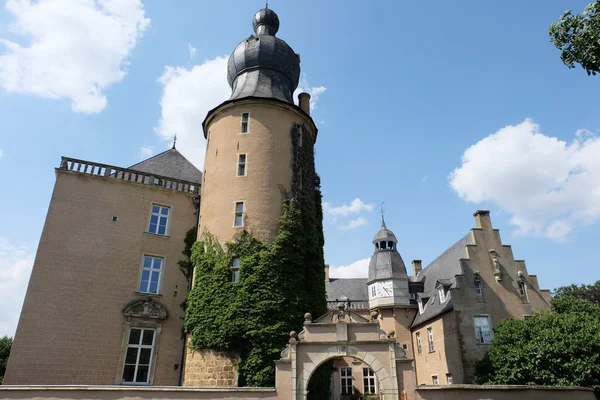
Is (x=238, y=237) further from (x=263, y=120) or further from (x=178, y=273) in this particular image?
(x=263, y=120)

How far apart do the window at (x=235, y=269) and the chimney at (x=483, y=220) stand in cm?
1610

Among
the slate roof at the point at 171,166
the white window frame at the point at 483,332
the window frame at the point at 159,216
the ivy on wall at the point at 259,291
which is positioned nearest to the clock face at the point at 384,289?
the white window frame at the point at 483,332

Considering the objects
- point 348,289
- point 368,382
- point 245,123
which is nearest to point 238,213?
point 245,123

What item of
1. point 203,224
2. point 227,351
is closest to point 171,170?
point 203,224

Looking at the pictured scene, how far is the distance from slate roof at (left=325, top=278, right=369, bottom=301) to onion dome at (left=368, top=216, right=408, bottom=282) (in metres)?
5.96

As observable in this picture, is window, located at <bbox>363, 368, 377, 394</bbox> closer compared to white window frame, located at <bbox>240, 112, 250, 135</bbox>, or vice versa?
Answer: white window frame, located at <bbox>240, 112, 250, 135</bbox>

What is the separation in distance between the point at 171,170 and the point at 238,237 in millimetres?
8261

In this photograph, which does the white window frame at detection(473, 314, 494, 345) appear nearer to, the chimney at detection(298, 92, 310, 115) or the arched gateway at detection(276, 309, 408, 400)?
the arched gateway at detection(276, 309, 408, 400)

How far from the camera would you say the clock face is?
32216 mm

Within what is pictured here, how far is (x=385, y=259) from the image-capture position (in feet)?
113

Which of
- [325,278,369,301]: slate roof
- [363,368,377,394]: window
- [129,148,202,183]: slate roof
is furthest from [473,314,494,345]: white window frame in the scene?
[129,148,202,183]: slate roof

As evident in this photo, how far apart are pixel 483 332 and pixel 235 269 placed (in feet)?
46.9

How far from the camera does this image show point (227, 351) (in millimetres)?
15625

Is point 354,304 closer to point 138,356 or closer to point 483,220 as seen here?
point 483,220
